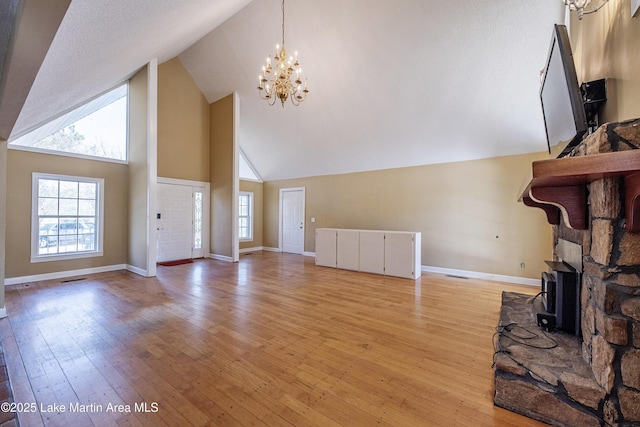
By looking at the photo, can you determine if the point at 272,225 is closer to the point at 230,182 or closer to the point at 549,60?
the point at 230,182

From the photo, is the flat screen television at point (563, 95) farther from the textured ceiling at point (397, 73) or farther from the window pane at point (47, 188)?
the window pane at point (47, 188)

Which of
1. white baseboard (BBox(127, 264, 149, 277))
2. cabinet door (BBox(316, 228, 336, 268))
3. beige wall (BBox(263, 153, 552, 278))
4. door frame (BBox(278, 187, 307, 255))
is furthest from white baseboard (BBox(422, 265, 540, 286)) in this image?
white baseboard (BBox(127, 264, 149, 277))

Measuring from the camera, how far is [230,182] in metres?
6.62

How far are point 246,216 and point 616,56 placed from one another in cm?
820

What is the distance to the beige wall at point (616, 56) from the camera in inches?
53.1

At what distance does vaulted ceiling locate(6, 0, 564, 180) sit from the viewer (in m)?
2.76

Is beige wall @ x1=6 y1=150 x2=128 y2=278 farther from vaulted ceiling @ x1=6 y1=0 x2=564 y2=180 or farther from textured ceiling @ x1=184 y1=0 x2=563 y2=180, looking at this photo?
textured ceiling @ x1=184 y1=0 x2=563 y2=180

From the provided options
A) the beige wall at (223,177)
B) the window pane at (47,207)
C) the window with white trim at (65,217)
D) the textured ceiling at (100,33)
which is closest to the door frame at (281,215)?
the beige wall at (223,177)

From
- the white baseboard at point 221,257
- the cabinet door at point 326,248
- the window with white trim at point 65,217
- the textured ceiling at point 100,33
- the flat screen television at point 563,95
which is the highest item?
the textured ceiling at point 100,33

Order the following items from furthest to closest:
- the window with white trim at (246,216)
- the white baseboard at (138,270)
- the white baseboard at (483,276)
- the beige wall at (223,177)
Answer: the window with white trim at (246,216)
the beige wall at (223,177)
the white baseboard at (138,270)
the white baseboard at (483,276)

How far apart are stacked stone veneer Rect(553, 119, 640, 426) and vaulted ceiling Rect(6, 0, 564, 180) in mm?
3130

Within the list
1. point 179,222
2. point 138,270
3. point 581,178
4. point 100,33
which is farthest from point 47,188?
point 581,178

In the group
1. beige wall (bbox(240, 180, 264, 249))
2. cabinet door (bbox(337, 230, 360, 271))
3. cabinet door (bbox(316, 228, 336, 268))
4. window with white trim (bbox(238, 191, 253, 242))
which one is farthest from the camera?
beige wall (bbox(240, 180, 264, 249))

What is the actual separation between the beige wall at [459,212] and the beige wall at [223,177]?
289 cm
